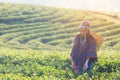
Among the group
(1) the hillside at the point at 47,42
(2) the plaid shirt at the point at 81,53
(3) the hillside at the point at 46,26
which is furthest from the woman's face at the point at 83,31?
(3) the hillside at the point at 46,26

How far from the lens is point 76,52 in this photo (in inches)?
772

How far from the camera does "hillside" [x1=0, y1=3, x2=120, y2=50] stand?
4556 centimetres

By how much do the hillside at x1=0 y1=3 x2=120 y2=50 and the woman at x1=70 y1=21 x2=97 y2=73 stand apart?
21.2m

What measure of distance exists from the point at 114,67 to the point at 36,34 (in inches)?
1113

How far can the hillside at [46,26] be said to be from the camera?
45.6 m

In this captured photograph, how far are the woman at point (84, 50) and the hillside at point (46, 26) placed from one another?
21.2 m

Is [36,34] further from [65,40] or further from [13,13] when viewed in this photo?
[13,13]

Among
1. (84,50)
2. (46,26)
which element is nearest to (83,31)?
(84,50)

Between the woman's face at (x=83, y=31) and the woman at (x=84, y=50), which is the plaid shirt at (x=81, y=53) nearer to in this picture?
the woman at (x=84, y=50)

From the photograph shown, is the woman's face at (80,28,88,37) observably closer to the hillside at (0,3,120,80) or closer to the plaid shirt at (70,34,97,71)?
the plaid shirt at (70,34,97,71)

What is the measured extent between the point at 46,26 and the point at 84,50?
33.9 meters

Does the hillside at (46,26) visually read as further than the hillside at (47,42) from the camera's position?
Yes

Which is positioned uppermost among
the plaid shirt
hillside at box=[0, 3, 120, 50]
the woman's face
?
the woman's face

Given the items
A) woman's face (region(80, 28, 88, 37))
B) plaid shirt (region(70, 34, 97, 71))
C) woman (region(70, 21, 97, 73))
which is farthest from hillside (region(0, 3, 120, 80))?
woman's face (region(80, 28, 88, 37))
